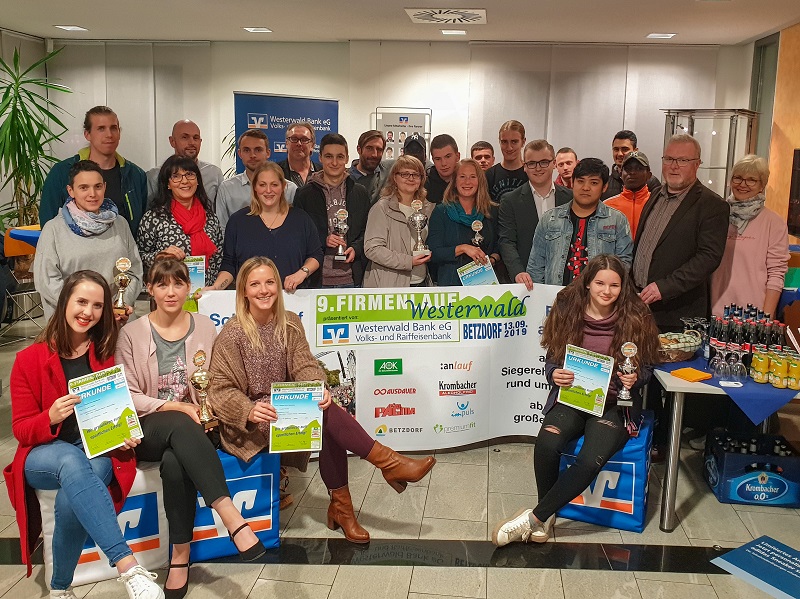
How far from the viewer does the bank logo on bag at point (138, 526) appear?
288 centimetres

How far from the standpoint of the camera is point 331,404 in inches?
125

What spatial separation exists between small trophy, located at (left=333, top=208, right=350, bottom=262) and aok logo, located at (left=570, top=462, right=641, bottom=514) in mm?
1802

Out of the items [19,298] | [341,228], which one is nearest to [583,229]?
[341,228]

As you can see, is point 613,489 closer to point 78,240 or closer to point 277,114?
point 78,240

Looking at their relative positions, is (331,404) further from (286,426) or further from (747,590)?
(747,590)

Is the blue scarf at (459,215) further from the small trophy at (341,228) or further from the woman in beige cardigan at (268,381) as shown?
the woman in beige cardigan at (268,381)

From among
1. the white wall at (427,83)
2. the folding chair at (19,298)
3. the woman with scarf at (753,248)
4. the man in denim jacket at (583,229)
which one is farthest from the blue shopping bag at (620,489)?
the white wall at (427,83)

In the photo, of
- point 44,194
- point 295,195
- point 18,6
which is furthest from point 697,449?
point 18,6

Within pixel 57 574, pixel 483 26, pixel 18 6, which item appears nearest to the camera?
pixel 57 574

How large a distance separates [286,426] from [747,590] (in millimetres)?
1858

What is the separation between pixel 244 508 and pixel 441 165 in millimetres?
2602

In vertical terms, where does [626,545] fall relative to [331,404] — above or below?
below

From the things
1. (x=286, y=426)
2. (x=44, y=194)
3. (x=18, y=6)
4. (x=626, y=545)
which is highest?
(x=18, y=6)

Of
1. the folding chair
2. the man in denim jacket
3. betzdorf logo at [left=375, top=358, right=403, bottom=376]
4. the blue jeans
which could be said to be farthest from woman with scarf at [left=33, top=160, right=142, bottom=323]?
the folding chair
